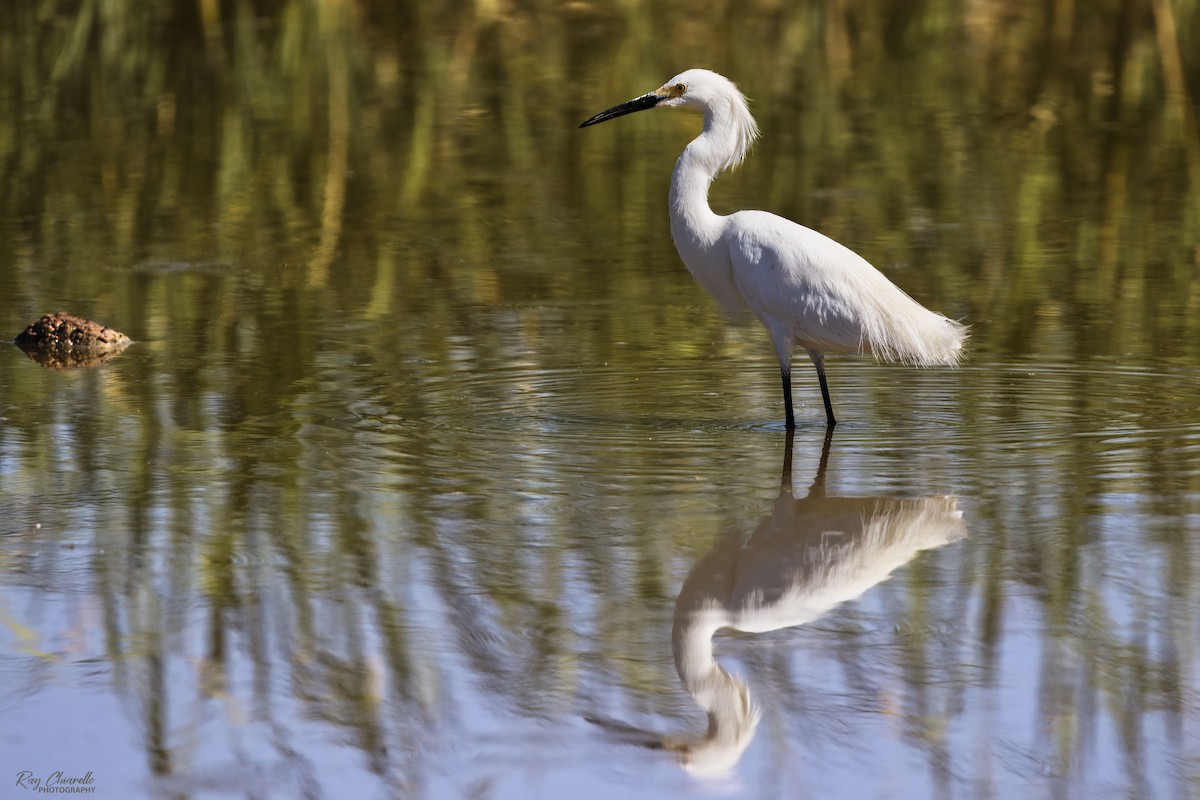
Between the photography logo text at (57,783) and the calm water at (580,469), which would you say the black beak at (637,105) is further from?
the photography logo text at (57,783)

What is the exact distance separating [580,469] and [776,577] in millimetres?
1249

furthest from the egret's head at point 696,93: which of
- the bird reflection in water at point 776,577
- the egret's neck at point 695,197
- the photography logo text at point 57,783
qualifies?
the photography logo text at point 57,783

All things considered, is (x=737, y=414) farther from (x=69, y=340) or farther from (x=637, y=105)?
(x=69, y=340)

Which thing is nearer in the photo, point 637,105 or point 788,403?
point 788,403

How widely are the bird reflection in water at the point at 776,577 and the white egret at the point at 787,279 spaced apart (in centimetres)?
112

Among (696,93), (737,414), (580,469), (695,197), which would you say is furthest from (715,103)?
(580,469)

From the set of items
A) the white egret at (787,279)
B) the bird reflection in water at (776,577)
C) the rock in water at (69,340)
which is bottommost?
the bird reflection in water at (776,577)

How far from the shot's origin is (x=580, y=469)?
5645 mm

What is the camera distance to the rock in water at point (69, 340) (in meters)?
7.46

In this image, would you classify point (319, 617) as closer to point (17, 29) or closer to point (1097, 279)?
point (1097, 279)

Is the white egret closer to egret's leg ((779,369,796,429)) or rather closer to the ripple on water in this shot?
egret's leg ((779,369,796,429))

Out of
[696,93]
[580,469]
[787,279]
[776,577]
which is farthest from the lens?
[696,93]

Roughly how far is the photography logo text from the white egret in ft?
11.2

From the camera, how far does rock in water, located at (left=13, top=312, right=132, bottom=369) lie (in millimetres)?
7457
